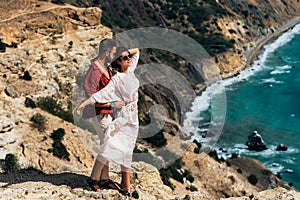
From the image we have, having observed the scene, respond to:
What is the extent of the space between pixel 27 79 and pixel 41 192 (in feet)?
73.3

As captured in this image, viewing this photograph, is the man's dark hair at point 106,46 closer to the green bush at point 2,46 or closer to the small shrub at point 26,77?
the small shrub at point 26,77

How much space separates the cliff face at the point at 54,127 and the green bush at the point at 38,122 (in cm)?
16

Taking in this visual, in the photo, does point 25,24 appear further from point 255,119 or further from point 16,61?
point 255,119

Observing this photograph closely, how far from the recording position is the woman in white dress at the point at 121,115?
11922mm

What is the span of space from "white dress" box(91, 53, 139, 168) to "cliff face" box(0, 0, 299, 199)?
1946 millimetres

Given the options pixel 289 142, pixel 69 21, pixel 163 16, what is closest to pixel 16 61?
pixel 69 21

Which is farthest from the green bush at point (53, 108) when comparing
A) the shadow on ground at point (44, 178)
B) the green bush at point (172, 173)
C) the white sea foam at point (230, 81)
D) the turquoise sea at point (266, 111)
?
the white sea foam at point (230, 81)

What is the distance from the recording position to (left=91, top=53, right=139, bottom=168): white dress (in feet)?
39.0

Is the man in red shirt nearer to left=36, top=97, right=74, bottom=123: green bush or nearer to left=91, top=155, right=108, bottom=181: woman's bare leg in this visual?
left=91, top=155, right=108, bottom=181: woman's bare leg

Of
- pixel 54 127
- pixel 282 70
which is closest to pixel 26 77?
pixel 54 127

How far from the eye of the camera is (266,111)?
79.4 meters

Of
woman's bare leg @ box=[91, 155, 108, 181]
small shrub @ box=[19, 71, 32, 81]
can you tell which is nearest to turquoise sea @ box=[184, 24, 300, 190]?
small shrub @ box=[19, 71, 32, 81]

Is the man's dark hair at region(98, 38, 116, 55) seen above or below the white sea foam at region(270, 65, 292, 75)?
above

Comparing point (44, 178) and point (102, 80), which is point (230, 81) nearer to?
point (44, 178)
